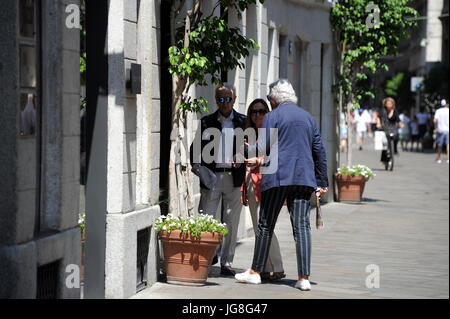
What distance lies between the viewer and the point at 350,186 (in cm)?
2052

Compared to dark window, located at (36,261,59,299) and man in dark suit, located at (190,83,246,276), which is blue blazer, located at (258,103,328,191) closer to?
man in dark suit, located at (190,83,246,276)

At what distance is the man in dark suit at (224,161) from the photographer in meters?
10.9

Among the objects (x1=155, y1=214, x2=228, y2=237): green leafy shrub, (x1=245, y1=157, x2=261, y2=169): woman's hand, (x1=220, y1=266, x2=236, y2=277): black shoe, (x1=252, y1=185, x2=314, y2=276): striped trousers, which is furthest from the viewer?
(x1=220, y1=266, x2=236, y2=277): black shoe

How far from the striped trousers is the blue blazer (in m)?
0.10

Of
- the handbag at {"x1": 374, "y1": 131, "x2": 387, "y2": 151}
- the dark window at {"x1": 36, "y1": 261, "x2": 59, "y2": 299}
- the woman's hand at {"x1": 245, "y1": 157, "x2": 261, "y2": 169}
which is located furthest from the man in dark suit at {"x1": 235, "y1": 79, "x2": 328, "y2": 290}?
the handbag at {"x1": 374, "y1": 131, "x2": 387, "y2": 151}

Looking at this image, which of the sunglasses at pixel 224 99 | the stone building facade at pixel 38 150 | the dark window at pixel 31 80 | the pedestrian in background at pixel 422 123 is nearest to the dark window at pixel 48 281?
the stone building facade at pixel 38 150

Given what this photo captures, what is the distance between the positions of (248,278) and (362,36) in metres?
11.5

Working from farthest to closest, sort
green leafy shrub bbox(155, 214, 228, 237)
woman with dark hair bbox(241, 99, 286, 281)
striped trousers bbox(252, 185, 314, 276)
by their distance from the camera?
woman with dark hair bbox(241, 99, 286, 281)
striped trousers bbox(252, 185, 314, 276)
green leafy shrub bbox(155, 214, 228, 237)

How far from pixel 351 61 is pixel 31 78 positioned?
14.2 meters

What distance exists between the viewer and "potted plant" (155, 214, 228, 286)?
32.4ft

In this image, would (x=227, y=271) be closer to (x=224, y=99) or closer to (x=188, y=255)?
(x=188, y=255)

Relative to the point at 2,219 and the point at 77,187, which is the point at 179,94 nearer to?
the point at 77,187
